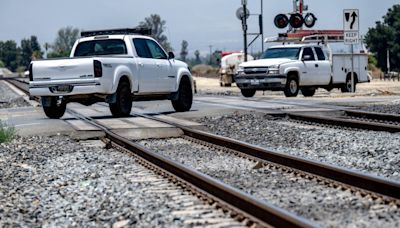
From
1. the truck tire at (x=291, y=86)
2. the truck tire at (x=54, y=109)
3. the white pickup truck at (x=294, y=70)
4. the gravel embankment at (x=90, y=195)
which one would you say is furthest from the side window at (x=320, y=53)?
the gravel embankment at (x=90, y=195)

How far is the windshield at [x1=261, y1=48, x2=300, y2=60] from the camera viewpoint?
28547 millimetres

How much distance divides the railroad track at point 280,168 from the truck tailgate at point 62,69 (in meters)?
5.59

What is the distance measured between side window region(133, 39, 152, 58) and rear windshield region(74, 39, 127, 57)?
0.35 m

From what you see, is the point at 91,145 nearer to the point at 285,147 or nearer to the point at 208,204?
the point at 285,147

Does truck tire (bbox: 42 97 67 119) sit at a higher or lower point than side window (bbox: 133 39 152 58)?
lower

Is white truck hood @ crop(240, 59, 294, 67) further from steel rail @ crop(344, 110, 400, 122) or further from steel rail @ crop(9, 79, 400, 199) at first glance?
steel rail @ crop(9, 79, 400, 199)

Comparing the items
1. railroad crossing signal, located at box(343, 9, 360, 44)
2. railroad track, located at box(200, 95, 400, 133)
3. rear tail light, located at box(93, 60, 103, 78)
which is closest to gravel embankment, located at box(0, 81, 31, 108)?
railroad crossing signal, located at box(343, 9, 360, 44)

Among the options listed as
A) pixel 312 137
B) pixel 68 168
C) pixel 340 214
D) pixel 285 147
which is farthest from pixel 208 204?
pixel 312 137

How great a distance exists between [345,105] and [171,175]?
12.8 metres

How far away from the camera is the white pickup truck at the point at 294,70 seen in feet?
90.2

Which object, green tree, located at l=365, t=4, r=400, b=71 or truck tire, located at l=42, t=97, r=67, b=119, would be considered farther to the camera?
green tree, located at l=365, t=4, r=400, b=71

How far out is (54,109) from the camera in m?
19.0

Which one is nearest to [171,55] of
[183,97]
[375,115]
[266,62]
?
[183,97]

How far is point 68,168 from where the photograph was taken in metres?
10.4
